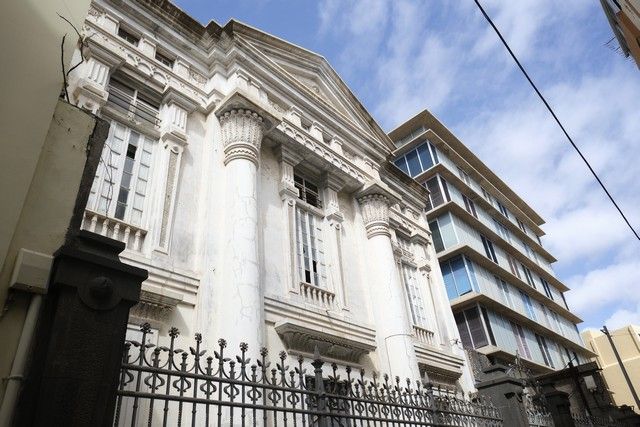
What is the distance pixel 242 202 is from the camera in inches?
332

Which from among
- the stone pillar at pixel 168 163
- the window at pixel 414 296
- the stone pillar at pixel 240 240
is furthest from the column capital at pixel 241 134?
the window at pixel 414 296

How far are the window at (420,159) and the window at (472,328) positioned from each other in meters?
8.47

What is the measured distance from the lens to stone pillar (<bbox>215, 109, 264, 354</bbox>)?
23.4 ft

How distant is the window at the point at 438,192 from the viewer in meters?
24.3

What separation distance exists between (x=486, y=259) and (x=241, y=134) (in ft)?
59.6

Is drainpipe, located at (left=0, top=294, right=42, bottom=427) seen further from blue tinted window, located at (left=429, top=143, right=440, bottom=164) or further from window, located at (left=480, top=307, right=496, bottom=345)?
blue tinted window, located at (left=429, top=143, right=440, bottom=164)

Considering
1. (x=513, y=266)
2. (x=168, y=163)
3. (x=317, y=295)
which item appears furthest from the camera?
(x=513, y=266)

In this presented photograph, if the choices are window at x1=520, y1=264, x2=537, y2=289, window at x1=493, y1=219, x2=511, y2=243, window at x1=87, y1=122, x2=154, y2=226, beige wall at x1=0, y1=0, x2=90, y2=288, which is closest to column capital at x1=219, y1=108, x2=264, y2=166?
window at x1=87, y1=122, x2=154, y2=226

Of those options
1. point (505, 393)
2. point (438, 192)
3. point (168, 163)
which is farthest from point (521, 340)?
point (168, 163)

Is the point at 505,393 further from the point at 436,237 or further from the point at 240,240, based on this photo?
the point at 436,237

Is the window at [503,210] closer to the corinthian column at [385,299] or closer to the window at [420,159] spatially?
the window at [420,159]

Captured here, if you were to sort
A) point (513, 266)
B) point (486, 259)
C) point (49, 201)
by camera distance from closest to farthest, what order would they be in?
point (49, 201) → point (486, 259) → point (513, 266)

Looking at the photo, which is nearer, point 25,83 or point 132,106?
point 25,83

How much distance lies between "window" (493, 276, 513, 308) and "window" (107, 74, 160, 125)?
67.5ft
